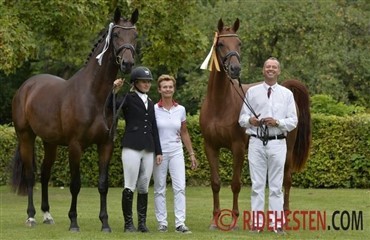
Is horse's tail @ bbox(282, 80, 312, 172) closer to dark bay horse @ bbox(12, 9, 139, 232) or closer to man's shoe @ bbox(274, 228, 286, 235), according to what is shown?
man's shoe @ bbox(274, 228, 286, 235)

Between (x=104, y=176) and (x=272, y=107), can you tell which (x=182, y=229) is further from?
(x=272, y=107)

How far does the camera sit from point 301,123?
526 inches

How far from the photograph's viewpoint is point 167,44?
20.5 m

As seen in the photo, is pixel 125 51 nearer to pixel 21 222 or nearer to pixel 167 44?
pixel 21 222

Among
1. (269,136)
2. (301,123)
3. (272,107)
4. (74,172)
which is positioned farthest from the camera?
(301,123)

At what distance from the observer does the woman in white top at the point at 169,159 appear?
11.1 m

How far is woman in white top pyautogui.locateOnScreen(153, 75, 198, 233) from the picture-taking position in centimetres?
1110

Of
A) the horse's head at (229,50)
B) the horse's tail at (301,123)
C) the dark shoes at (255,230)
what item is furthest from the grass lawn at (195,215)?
the horse's head at (229,50)

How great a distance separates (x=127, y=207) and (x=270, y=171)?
189cm

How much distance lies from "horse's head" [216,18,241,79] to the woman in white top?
77 centimetres

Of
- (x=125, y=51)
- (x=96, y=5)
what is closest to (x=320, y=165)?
(x=96, y=5)

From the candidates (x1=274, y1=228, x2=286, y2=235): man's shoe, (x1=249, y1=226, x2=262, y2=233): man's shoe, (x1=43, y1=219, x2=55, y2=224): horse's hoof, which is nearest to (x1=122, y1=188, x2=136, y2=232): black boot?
(x1=249, y1=226, x2=262, y2=233): man's shoe

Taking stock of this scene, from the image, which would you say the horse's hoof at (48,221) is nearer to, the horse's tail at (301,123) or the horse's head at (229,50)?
the horse's head at (229,50)

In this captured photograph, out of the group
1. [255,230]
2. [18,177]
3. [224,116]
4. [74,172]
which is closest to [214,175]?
[224,116]
